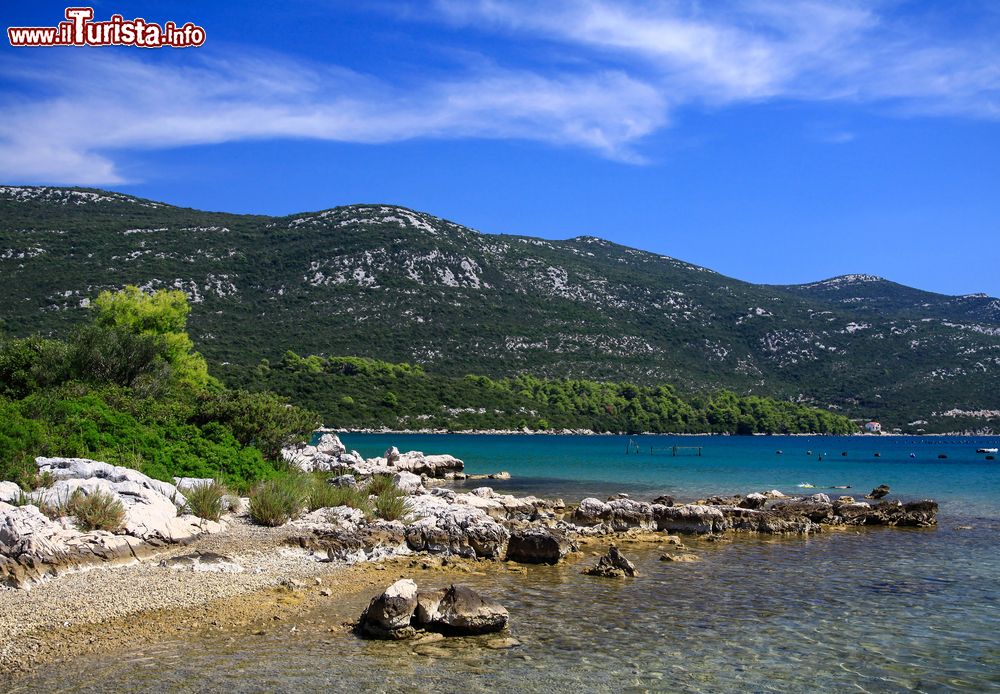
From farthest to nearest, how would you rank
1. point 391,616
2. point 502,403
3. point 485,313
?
point 485,313 < point 502,403 < point 391,616

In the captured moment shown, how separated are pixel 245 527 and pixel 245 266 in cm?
9704

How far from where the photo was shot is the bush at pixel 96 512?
13844mm

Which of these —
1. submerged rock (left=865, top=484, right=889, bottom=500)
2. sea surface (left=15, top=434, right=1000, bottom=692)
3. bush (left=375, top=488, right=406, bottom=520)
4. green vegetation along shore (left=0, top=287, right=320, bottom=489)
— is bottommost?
submerged rock (left=865, top=484, right=889, bottom=500)

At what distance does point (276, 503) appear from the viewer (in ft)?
59.5

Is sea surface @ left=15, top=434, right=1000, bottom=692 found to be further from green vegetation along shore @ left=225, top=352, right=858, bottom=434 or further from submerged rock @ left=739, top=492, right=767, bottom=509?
green vegetation along shore @ left=225, top=352, right=858, bottom=434

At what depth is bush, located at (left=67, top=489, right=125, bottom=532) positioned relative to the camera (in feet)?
→ 45.4

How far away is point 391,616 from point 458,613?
97cm

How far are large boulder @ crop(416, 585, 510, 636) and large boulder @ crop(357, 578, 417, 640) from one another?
0.20 meters

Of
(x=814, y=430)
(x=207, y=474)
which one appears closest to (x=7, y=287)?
(x=207, y=474)

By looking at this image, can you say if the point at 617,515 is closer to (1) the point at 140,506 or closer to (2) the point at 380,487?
(2) the point at 380,487

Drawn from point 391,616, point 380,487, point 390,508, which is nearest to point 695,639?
point 391,616

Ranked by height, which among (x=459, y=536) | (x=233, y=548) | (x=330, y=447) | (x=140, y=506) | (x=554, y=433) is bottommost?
(x=554, y=433)

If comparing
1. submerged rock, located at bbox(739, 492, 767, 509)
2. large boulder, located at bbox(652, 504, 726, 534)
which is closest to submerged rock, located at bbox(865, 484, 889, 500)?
submerged rock, located at bbox(739, 492, 767, 509)

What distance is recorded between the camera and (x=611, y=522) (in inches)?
926
